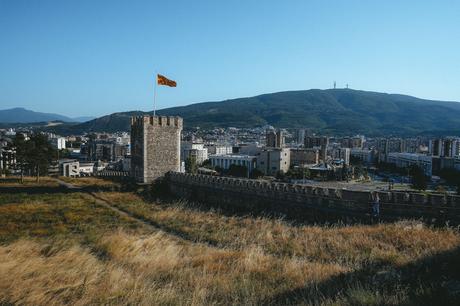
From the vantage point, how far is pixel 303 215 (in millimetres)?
15852

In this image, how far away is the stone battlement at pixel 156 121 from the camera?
2464 cm

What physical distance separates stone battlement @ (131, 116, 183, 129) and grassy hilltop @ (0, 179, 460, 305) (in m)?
12.6

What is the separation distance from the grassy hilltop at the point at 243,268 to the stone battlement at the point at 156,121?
12558mm

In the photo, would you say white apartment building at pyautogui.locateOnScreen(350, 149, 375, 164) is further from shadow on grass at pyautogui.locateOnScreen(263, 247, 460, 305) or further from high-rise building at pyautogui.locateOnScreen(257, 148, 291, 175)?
shadow on grass at pyautogui.locateOnScreen(263, 247, 460, 305)

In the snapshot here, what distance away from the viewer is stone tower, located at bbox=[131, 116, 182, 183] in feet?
80.9

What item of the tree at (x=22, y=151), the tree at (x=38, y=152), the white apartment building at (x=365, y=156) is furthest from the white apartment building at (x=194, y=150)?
the tree at (x=22, y=151)

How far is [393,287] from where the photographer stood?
5461 mm

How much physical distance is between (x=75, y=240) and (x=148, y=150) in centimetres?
1462

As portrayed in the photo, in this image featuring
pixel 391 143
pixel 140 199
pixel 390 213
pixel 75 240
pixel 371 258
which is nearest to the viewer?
pixel 371 258

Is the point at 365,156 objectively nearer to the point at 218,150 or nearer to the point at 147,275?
the point at 218,150

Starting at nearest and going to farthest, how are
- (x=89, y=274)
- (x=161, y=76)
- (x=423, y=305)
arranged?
(x=423, y=305), (x=89, y=274), (x=161, y=76)

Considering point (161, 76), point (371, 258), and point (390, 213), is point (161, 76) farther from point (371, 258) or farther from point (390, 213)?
point (371, 258)

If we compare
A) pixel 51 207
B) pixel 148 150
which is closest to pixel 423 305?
pixel 51 207

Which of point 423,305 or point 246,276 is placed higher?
point 423,305
